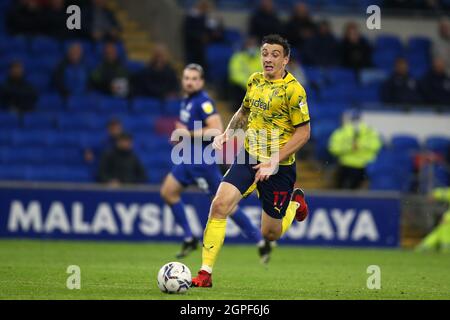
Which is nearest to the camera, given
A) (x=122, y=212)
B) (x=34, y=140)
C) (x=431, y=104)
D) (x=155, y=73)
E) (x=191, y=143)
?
(x=191, y=143)

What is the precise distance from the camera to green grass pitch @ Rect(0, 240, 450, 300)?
9164 millimetres

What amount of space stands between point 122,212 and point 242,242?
2227 millimetres

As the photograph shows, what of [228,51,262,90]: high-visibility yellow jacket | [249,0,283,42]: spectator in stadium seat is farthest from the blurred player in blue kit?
[249,0,283,42]: spectator in stadium seat

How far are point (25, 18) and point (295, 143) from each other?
39.1ft

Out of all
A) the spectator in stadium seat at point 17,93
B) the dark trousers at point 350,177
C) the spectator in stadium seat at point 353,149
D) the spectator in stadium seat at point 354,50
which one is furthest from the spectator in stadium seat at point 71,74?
the spectator in stadium seat at point 354,50

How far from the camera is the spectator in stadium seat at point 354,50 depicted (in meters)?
21.8

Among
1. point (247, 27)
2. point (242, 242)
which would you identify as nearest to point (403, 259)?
point (242, 242)

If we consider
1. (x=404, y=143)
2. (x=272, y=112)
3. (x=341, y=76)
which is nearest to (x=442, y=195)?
(x=404, y=143)

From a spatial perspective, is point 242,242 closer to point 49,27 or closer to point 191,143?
point 191,143

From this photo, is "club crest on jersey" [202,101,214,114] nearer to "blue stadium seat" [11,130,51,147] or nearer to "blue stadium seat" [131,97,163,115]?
"blue stadium seat" [11,130,51,147]

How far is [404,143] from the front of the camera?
20781 millimetres

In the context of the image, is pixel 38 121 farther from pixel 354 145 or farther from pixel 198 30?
pixel 354 145

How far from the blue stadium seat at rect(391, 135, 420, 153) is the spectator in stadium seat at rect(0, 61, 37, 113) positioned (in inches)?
287

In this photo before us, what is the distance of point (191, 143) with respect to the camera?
13961 millimetres
